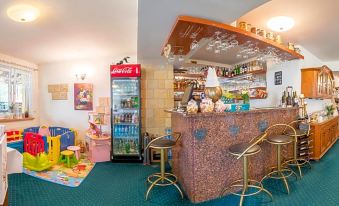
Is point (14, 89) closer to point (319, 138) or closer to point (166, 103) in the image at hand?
point (166, 103)

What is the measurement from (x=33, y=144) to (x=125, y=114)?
6.63 ft

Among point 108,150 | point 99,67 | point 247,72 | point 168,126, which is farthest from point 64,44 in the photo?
point 247,72

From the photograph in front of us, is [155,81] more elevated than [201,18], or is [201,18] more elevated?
[201,18]

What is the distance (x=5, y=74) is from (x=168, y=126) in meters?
4.06

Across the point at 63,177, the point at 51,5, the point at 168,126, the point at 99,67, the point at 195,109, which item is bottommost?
the point at 63,177

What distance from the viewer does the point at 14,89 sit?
198 inches

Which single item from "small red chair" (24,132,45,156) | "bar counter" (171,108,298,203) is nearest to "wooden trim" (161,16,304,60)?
"bar counter" (171,108,298,203)

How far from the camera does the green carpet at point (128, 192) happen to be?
253 cm

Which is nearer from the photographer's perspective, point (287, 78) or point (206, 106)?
point (206, 106)

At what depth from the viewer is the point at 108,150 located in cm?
441

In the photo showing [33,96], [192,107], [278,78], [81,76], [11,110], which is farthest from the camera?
[33,96]

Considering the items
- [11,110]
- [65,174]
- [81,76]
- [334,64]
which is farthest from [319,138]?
[11,110]

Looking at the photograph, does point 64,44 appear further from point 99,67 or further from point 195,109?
point 195,109

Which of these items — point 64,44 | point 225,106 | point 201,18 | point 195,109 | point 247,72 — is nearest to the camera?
point 201,18
